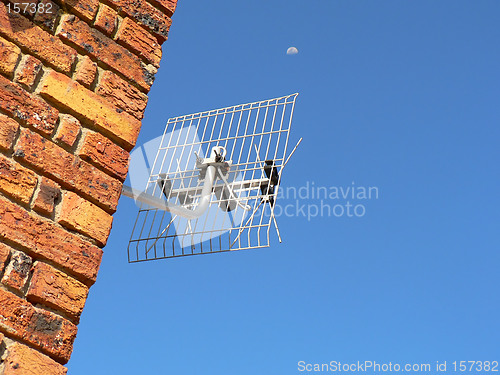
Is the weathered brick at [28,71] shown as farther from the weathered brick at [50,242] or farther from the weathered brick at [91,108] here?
the weathered brick at [50,242]

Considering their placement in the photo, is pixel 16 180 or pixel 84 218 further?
pixel 84 218

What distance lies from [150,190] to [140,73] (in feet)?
5.73

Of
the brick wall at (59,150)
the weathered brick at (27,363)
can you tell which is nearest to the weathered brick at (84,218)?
the brick wall at (59,150)

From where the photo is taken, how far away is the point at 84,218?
1.58m

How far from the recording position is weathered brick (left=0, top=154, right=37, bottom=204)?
4.80 ft

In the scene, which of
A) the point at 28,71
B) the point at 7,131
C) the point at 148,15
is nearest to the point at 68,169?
the point at 7,131

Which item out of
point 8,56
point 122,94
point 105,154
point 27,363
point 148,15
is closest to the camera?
point 27,363

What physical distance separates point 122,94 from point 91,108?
13cm

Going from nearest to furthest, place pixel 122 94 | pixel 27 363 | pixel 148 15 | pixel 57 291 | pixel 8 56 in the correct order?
pixel 27 363
pixel 57 291
pixel 8 56
pixel 122 94
pixel 148 15

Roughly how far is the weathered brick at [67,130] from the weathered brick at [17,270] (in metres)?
0.33

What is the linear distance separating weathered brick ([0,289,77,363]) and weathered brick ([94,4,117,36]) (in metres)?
0.83

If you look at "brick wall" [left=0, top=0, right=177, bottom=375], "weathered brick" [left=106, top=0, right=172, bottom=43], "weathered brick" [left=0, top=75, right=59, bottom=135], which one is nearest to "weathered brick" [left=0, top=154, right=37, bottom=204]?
"brick wall" [left=0, top=0, right=177, bottom=375]

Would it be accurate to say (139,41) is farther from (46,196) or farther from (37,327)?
(37,327)

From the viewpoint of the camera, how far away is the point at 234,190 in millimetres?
3561
